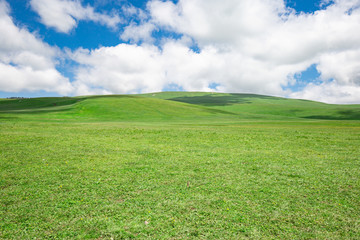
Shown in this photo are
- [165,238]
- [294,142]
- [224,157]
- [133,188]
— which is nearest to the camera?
[165,238]

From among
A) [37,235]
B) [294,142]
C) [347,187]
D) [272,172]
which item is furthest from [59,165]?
[294,142]

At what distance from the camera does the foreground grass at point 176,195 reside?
642cm

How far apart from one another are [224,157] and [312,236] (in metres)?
8.87

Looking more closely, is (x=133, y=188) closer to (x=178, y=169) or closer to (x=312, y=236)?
(x=178, y=169)

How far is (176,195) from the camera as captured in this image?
340 inches

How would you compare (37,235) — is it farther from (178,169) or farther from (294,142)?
(294,142)

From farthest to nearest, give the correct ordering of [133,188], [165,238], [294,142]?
1. [294,142]
2. [133,188]
3. [165,238]

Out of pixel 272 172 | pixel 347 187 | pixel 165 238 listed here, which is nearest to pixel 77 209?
pixel 165 238

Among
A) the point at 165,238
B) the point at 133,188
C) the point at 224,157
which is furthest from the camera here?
the point at 224,157

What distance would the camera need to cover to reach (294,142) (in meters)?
21.3

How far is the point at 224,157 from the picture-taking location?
15.0 m

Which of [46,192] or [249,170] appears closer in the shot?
[46,192]

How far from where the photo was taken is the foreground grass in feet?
21.1

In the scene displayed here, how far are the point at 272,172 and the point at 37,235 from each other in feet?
36.2
